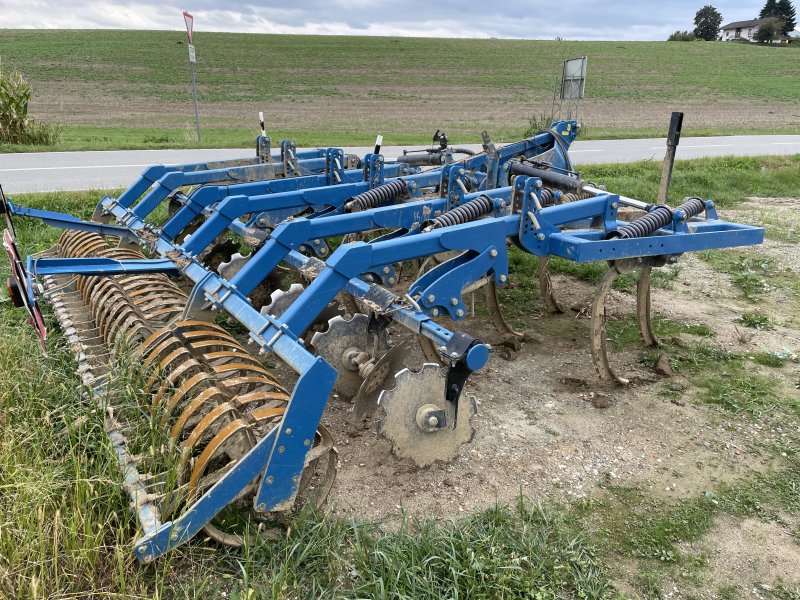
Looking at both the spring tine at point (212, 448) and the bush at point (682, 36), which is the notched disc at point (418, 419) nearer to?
the spring tine at point (212, 448)

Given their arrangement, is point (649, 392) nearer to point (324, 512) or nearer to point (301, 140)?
point (324, 512)

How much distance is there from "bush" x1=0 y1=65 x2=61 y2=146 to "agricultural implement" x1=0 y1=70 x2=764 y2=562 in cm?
882

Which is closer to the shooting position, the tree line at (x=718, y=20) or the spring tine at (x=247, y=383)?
the spring tine at (x=247, y=383)

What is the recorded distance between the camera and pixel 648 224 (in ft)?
13.9

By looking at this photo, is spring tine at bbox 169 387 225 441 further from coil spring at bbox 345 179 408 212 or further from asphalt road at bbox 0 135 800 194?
asphalt road at bbox 0 135 800 194

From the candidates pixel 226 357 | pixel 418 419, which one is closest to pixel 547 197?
pixel 418 419

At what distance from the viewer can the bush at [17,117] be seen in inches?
484

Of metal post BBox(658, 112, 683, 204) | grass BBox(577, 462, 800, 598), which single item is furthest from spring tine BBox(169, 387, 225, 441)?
metal post BBox(658, 112, 683, 204)

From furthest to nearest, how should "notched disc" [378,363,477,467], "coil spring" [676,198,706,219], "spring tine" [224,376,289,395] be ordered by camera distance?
"coil spring" [676,198,706,219] → "notched disc" [378,363,477,467] → "spring tine" [224,376,289,395]

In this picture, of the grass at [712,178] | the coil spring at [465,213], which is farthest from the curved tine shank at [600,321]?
the grass at [712,178]

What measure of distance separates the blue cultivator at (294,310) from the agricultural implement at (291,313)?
1 centimetres

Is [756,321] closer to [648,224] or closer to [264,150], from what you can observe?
[648,224]

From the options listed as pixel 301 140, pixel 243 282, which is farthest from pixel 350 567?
pixel 301 140

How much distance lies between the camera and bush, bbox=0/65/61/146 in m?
12.3
